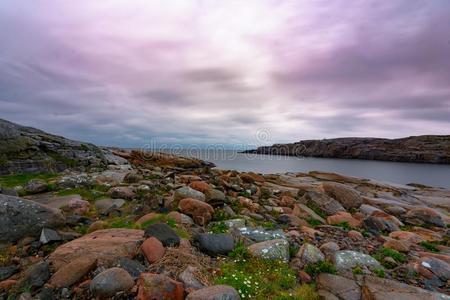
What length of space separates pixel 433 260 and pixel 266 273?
A: 4.68 metres

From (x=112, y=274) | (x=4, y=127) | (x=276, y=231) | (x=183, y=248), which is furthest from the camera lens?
(x=4, y=127)

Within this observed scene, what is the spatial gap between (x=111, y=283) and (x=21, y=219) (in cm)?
437

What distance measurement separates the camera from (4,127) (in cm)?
1789

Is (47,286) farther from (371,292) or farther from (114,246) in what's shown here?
(371,292)

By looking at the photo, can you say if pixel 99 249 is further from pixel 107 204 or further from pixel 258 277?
pixel 107 204

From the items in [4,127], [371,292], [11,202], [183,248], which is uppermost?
[4,127]

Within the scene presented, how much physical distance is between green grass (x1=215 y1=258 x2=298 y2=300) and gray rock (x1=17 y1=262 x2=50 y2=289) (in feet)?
11.4

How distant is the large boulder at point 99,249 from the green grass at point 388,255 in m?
6.50

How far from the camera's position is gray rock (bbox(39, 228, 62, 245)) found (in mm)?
7027

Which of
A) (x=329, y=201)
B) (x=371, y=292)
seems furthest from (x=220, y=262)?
(x=329, y=201)

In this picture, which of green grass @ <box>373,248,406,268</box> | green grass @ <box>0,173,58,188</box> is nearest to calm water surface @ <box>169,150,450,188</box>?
green grass @ <box>0,173,58,188</box>

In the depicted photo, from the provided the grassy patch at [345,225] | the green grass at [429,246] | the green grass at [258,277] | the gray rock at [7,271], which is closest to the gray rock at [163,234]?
the green grass at [258,277]

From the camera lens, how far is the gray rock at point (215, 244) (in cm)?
704

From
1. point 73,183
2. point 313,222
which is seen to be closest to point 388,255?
point 313,222
